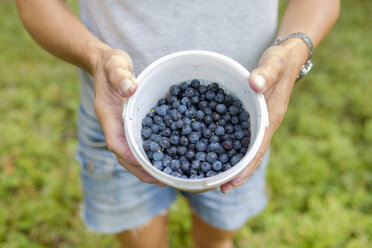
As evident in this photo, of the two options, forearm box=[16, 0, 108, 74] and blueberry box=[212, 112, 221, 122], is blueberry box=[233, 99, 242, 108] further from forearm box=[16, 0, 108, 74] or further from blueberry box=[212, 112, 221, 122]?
forearm box=[16, 0, 108, 74]

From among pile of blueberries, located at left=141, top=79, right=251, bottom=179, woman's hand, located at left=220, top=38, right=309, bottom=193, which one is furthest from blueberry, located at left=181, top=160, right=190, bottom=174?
woman's hand, located at left=220, top=38, right=309, bottom=193

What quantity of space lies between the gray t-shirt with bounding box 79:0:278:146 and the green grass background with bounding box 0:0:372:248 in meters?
1.27

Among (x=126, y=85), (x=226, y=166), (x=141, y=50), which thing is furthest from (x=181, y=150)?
(x=141, y=50)

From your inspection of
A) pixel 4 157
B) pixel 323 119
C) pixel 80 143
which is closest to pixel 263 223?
pixel 323 119

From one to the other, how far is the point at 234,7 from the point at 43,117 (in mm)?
2003

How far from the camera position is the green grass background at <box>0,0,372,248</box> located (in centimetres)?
198

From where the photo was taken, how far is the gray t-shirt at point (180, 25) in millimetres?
1023

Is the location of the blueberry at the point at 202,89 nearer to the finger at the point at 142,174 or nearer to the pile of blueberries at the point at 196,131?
the pile of blueberries at the point at 196,131

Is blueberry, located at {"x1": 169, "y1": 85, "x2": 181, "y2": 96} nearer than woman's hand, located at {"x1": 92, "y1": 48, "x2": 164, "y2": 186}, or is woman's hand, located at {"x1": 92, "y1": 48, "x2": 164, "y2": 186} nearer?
woman's hand, located at {"x1": 92, "y1": 48, "x2": 164, "y2": 186}

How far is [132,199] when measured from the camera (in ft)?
4.33

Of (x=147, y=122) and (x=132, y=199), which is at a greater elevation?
(x=147, y=122)

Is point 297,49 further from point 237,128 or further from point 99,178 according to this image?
point 99,178

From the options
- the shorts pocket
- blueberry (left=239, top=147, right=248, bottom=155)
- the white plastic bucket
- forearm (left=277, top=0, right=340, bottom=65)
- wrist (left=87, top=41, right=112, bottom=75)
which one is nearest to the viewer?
the white plastic bucket

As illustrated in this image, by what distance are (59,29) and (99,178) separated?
55cm
